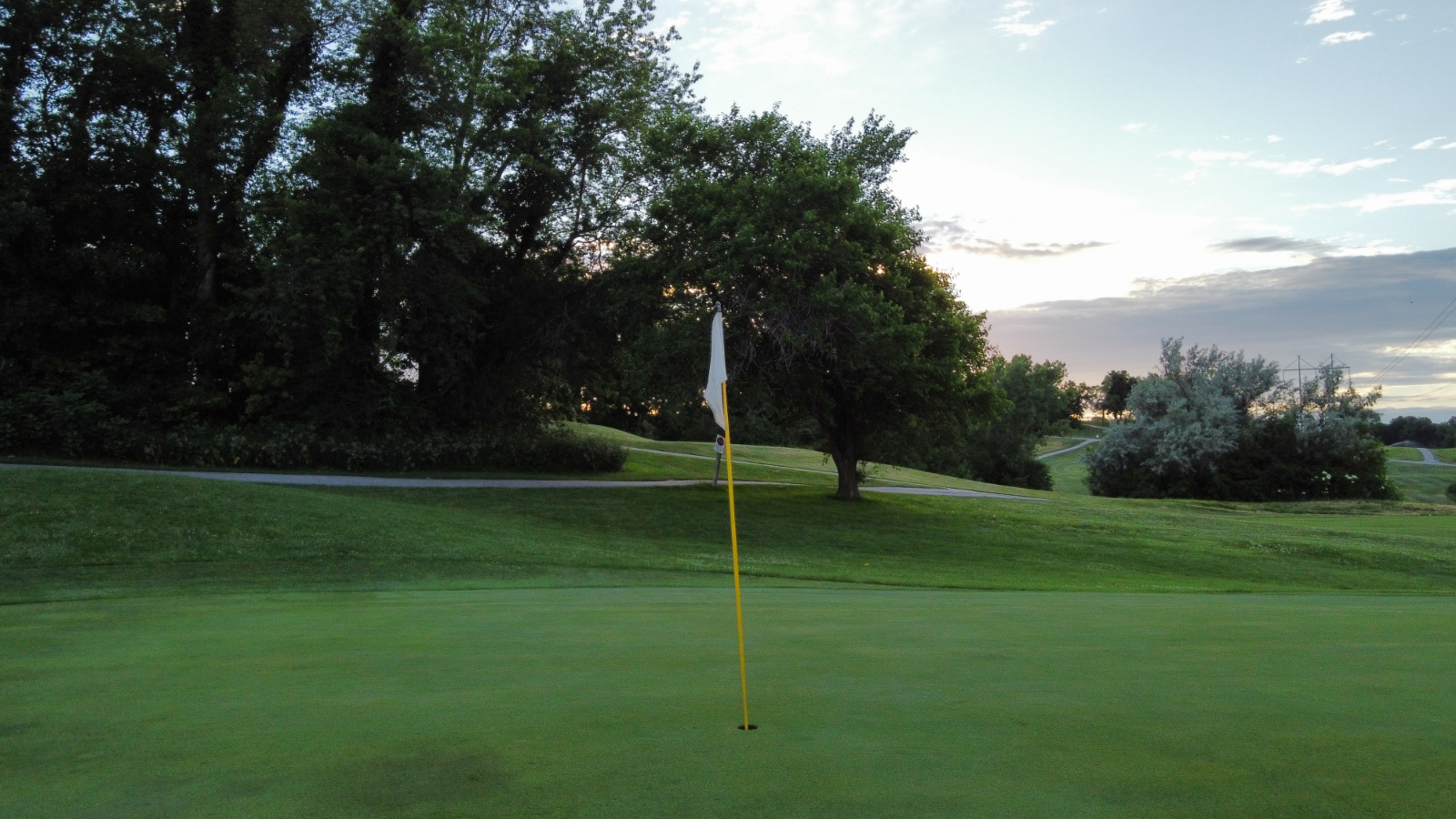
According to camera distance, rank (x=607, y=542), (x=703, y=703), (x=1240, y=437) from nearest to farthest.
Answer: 1. (x=703, y=703)
2. (x=607, y=542)
3. (x=1240, y=437)

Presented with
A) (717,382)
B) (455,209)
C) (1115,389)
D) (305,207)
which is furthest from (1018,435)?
(717,382)

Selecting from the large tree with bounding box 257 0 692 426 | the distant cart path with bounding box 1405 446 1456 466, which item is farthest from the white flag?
the distant cart path with bounding box 1405 446 1456 466

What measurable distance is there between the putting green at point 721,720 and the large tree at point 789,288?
16.5m

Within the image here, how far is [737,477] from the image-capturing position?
126 feet

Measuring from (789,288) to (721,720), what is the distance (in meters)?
20.4

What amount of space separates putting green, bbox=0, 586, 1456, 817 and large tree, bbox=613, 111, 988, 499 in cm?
1653

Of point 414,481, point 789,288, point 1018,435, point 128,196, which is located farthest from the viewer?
point 1018,435

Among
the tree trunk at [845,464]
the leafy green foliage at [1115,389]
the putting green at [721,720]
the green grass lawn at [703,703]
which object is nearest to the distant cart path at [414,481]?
the tree trunk at [845,464]

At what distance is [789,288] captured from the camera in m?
24.0

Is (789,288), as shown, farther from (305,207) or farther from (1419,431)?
(1419,431)

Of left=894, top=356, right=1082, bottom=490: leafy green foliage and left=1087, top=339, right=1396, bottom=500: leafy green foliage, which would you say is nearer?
left=1087, top=339, right=1396, bottom=500: leafy green foliage

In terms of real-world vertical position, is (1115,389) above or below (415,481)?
above

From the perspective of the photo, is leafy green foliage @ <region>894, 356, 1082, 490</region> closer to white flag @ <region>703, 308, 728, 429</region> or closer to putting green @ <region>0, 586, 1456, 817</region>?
putting green @ <region>0, 586, 1456, 817</region>

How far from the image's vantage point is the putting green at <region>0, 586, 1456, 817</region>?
3229 mm
